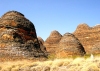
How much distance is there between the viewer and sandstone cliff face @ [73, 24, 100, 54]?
7353cm

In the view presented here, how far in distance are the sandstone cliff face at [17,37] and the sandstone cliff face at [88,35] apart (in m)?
55.6

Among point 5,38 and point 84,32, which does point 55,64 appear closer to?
point 5,38

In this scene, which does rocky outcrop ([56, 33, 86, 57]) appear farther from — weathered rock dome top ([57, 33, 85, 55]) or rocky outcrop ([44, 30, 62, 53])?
rocky outcrop ([44, 30, 62, 53])

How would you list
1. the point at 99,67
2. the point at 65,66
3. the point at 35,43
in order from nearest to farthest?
the point at 99,67 < the point at 65,66 < the point at 35,43

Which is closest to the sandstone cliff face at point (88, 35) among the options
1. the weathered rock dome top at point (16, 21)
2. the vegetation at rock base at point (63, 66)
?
the weathered rock dome top at point (16, 21)

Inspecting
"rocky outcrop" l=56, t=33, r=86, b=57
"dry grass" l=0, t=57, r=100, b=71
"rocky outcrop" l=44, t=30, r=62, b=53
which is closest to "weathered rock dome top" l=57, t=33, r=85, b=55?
"rocky outcrop" l=56, t=33, r=86, b=57

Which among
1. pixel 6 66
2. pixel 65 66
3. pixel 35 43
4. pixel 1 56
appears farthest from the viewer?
pixel 35 43

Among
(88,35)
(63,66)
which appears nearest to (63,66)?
(63,66)

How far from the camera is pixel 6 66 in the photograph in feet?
44.2

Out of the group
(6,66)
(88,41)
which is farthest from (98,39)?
(6,66)

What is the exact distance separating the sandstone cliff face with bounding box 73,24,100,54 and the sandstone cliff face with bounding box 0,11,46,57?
55.6m

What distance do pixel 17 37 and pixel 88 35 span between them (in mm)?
62499

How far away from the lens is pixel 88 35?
77.1 metres

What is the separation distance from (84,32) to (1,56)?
64.9 m
